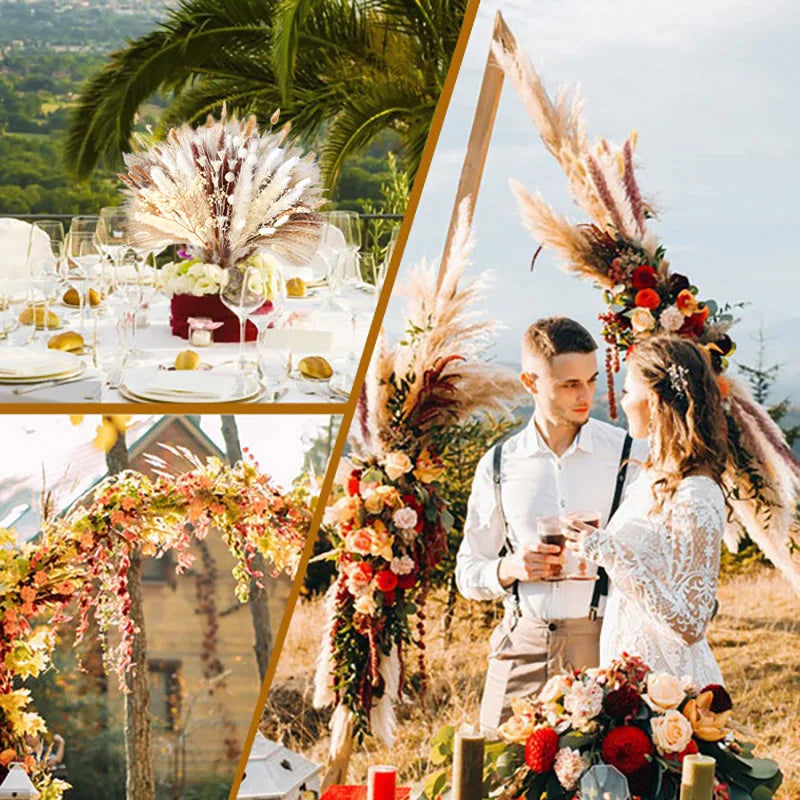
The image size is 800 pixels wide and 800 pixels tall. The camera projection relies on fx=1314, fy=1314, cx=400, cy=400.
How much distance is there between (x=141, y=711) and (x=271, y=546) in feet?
2.59

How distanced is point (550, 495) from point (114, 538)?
1305mm

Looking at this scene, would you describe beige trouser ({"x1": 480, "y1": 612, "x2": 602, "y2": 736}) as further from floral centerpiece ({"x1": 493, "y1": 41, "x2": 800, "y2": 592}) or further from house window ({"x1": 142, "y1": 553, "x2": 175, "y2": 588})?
house window ({"x1": 142, "y1": 553, "x2": 175, "y2": 588})

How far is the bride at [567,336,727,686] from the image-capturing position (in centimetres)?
284

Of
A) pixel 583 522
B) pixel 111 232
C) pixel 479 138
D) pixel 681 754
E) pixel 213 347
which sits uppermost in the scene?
pixel 479 138

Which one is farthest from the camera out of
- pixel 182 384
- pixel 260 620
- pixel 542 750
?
pixel 260 620

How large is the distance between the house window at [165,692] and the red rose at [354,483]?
1225mm

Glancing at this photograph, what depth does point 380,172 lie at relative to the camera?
39.4ft

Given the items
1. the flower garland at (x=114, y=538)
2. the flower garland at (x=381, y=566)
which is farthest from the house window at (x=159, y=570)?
the flower garland at (x=381, y=566)

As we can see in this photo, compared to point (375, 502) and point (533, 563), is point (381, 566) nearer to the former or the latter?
point (375, 502)

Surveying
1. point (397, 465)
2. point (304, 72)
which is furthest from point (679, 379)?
point (304, 72)

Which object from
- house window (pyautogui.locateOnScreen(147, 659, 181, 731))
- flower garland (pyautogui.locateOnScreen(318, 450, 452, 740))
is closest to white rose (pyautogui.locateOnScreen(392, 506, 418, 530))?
flower garland (pyautogui.locateOnScreen(318, 450, 452, 740))

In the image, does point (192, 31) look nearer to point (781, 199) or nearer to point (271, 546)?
point (271, 546)

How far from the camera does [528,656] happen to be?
9.66ft

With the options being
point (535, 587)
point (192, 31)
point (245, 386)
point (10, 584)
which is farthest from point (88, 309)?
point (192, 31)
